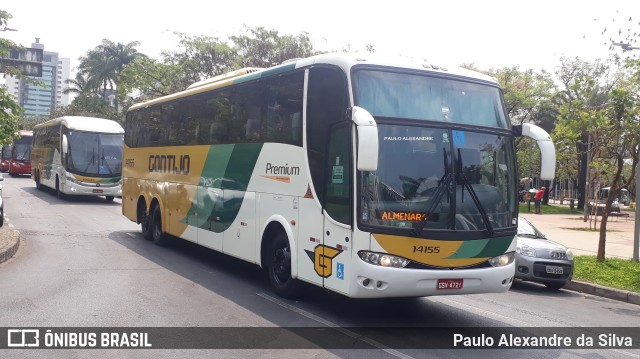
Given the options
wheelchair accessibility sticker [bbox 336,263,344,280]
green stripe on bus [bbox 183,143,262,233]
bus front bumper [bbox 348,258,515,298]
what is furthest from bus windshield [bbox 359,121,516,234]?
green stripe on bus [bbox 183,143,262,233]

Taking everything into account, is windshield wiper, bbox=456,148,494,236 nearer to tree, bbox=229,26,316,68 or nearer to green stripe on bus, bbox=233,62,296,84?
green stripe on bus, bbox=233,62,296,84

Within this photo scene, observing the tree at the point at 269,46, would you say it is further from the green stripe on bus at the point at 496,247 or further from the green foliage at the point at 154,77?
the green stripe on bus at the point at 496,247

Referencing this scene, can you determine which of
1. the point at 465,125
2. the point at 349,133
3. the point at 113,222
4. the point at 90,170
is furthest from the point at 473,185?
the point at 90,170

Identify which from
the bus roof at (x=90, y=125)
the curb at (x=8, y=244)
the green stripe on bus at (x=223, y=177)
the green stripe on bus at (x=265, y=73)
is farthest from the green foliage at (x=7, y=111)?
the bus roof at (x=90, y=125)

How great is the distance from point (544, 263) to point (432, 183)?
18.9 feet

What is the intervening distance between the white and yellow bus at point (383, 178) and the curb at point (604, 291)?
4914 mm

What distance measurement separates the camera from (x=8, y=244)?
12.5 metres

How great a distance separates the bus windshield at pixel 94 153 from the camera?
26125 millimetres

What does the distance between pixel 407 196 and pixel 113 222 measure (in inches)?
567

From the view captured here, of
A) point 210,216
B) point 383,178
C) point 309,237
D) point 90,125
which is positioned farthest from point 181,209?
point 90,125

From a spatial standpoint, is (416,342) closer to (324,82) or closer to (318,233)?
(318,233)

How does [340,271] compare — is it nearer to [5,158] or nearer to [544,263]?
[544,263]

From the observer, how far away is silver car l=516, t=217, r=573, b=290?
40.1 ft

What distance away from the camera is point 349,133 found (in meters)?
7.79
